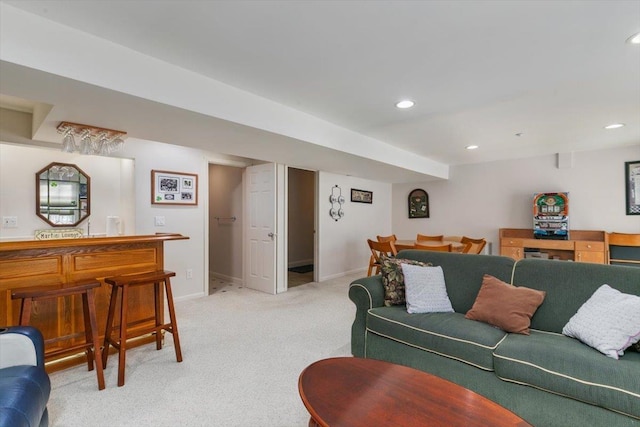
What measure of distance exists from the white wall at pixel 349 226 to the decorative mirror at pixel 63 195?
3.26 m

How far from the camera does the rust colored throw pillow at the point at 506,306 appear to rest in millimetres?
1929

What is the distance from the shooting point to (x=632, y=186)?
4.46 m

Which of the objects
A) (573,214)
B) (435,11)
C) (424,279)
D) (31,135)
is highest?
(435,11)

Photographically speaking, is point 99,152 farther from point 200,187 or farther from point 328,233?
point 328,233

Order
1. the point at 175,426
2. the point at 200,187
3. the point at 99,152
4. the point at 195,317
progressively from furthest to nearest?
the point at 200,187
the point at 195,317
the point at 99,152
the point at 175,426

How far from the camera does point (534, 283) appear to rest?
212 centimetres

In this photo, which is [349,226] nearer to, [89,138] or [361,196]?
[361,196]

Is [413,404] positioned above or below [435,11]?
below

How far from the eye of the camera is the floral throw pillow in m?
2.41

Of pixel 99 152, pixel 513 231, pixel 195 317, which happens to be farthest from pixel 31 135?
pixel 513 231

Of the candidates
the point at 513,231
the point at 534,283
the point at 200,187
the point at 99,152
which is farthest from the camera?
the point at 513,231

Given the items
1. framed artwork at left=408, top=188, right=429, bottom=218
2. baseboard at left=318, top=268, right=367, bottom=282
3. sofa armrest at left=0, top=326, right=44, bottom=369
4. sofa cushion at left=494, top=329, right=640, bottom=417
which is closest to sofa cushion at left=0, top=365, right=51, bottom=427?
sofa armrest at left=0, top=326, right=44, bottom=369

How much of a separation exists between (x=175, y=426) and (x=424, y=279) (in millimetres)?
1873

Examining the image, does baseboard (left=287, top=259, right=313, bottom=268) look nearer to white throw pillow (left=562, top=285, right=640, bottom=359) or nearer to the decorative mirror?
the decorative mirror
